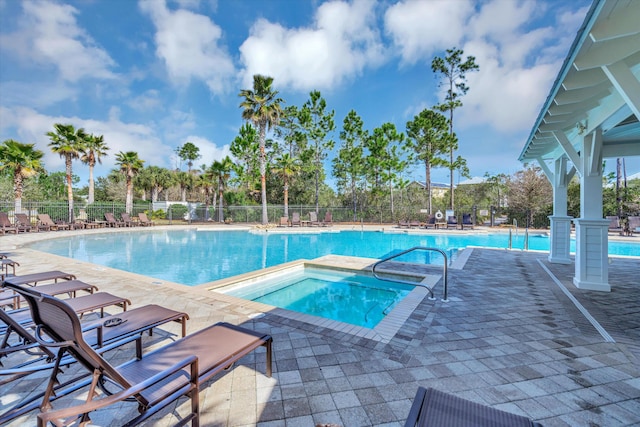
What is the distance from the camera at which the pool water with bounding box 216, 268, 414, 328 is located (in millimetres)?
4816

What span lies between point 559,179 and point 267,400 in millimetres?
8492

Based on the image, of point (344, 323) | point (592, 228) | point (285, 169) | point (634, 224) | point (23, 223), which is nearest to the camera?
point (344, 323)

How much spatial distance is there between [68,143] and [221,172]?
9206 mm

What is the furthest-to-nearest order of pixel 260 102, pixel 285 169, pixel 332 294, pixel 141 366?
pixel 285 169, pixel 260 102, pixel 332 294, pixel 141 366

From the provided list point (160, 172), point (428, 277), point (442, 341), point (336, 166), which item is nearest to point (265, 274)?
point (428, 277)

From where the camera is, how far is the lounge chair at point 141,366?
1.31 metres

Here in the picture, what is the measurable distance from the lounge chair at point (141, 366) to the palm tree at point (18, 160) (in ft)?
61.7

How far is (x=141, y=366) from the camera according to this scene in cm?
170

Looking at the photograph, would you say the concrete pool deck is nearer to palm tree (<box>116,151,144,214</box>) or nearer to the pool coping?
the pool coping

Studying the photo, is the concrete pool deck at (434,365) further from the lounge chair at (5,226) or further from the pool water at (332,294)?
the lounge chair at (5,226)

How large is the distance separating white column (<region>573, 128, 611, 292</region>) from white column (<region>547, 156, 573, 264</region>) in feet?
7.64

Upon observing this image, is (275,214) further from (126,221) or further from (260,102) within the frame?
(126,221)

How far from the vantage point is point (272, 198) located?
81.4ft

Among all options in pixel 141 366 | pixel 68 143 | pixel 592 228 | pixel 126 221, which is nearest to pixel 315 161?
pixel 126 221
